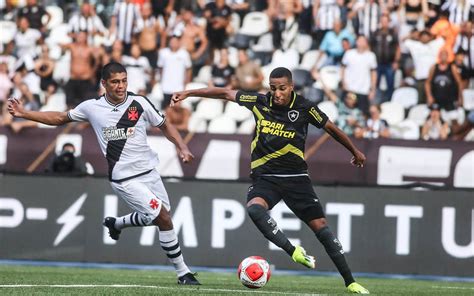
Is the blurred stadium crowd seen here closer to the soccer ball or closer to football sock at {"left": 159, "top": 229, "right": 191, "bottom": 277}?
football sock at {"left": 159, "top": 229, "right": 191, "bottom": 277}

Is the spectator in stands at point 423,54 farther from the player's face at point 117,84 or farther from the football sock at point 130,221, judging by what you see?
the player's face at point 117,84

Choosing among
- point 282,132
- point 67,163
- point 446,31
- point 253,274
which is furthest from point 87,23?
point 253,274

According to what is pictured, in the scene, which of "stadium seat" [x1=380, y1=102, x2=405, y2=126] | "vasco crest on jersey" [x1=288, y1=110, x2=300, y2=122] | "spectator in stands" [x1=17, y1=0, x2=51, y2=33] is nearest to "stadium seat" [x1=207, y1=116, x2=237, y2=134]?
A: "stadium seat" [x1=380, y1=102, x2=405, y2=126]

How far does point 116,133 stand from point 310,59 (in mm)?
11316

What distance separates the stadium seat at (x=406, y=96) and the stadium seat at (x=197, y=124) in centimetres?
391

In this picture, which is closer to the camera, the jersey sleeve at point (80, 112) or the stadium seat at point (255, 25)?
the jersey sleeve at point (80, 112)

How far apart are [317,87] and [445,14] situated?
11.0 ft

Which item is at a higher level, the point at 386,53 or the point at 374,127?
the point at 386,53

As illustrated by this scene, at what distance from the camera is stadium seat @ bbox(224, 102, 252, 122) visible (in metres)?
22.0

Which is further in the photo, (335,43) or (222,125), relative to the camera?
(335,43)

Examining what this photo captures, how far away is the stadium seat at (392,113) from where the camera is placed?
21672 mm

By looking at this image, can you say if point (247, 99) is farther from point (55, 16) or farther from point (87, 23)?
point (55, 16)

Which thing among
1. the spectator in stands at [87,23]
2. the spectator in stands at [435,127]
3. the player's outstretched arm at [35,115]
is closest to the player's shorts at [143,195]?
the player's outstretched arm at [35,115]

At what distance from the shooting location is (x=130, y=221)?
42.1ft
